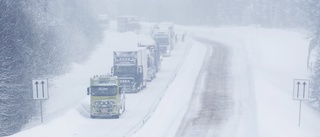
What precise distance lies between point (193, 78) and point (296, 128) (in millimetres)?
19884

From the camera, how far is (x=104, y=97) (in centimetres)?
2950

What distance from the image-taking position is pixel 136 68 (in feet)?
132

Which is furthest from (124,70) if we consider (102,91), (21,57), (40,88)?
(40,88)

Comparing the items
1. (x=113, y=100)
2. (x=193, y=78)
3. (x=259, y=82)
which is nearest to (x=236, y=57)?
(x=193, y=78)

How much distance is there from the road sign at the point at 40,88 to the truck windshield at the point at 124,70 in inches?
654

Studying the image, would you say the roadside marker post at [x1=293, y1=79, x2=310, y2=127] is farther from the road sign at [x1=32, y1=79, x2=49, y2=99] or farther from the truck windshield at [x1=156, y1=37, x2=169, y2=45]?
the truck windshield at [x1=156, y1=37, x2=169, y2=45]

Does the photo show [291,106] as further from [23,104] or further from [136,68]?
[23,104]

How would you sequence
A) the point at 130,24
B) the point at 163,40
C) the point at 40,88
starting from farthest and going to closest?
the point at 130,24, the point at 163,40, the point at 40,88

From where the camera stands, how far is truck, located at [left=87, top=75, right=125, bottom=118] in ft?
96.8

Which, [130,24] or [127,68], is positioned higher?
[130,24]

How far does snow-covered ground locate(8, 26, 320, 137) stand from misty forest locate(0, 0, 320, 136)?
103 inches

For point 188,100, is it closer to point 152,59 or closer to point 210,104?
point 210,104

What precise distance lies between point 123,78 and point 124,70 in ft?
Answer: 2.26

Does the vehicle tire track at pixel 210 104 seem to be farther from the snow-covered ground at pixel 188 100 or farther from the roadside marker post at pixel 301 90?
the roadside marker post at pixel 301 90
